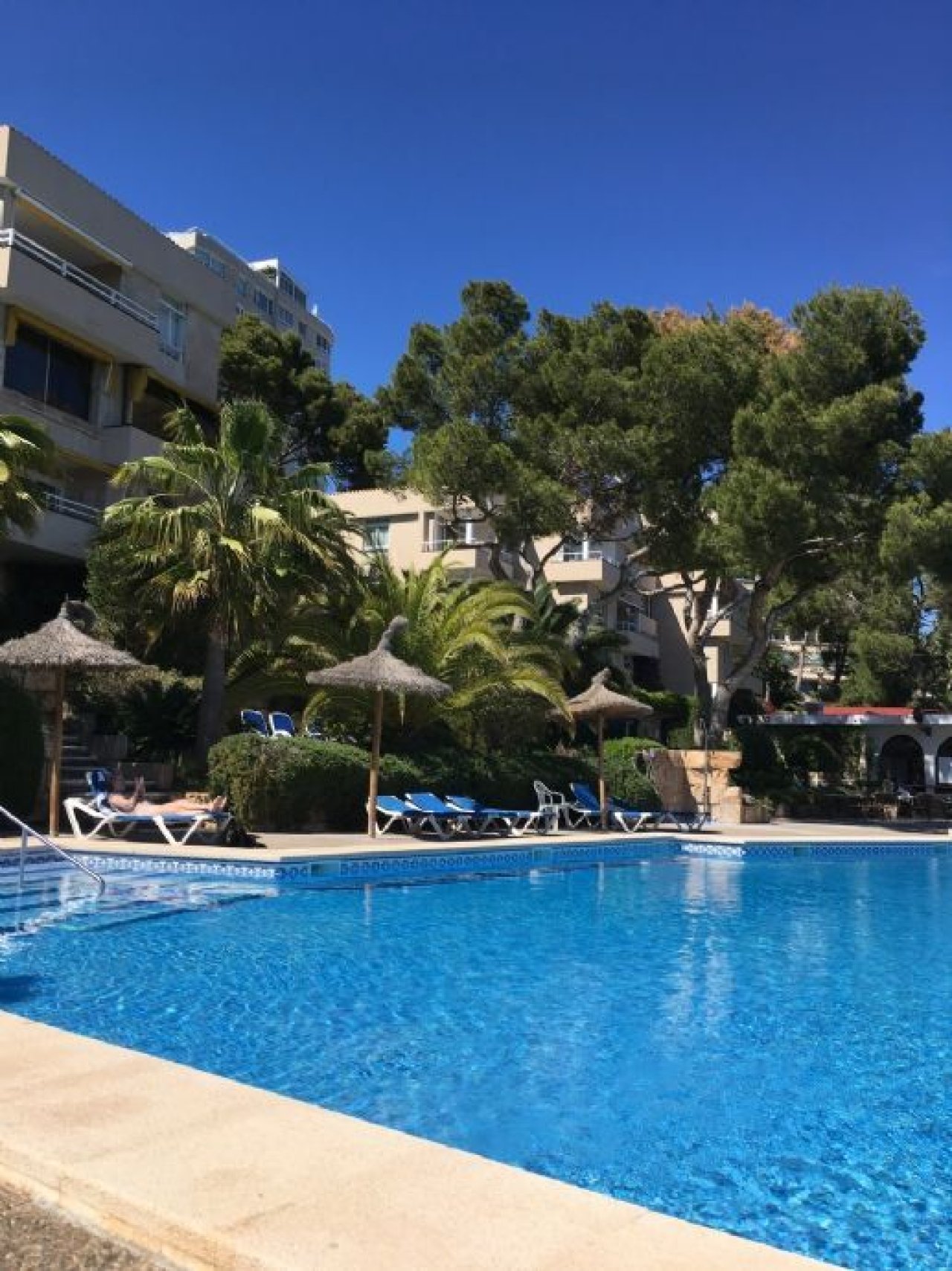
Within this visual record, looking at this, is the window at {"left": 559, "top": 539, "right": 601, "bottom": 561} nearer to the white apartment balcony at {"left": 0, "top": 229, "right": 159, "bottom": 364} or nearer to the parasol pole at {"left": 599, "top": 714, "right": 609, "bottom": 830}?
the parasol pole at {"left": 599, "top": 714, "right": 609, "bottom": 830}

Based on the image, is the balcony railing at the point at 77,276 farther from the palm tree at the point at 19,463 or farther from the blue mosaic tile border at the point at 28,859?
the blue mosaic tile border at the point at 28,859

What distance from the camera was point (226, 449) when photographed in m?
18.6

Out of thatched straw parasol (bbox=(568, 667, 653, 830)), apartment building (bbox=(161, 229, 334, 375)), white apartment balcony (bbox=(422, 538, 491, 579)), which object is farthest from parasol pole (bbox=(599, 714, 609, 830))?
apartment building (bbox=(161, 229, 334, 375))

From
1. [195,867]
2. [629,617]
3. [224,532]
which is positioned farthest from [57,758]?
[629,617]

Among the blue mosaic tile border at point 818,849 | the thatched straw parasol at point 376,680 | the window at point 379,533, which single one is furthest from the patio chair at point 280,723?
the window at point 379,533

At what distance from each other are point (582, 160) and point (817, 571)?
15.4m

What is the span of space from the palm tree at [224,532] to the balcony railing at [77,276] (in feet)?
20.3

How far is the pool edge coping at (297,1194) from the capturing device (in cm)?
291

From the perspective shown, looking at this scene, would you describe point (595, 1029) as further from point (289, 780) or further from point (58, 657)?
point (58, 657)

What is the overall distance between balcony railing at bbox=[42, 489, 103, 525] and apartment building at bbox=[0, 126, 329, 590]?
4cm

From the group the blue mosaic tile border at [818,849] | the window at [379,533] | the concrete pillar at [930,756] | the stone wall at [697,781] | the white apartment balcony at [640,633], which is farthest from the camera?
the white apartment balcony at [640,633]

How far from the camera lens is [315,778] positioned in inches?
641

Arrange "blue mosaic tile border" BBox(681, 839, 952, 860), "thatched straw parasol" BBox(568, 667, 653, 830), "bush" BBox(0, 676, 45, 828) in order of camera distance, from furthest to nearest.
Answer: "thatched straw parasol" BBox(568, 667, 653, 830) < "blue mosaic tile border" BBox(681, 839, 952, 860) < "bush" BBox(0, 676, 45, 828)

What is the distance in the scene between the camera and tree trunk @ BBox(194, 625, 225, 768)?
1819 cm
